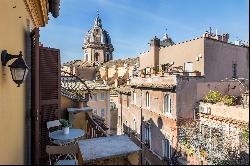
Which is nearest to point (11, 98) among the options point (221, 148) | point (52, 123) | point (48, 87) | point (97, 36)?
point (52, 123)

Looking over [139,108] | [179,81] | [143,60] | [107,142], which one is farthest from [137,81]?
[107,142]

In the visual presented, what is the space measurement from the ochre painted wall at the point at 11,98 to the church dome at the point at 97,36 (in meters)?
68.4

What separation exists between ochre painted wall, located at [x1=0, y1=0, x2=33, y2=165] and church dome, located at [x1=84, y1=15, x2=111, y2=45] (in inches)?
2692

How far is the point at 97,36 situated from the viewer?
74188mm

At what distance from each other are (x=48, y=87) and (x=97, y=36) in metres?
68.4

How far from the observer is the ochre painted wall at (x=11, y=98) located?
12.9 feet

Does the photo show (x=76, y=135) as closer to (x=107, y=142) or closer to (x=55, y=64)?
(x=55, y=64)

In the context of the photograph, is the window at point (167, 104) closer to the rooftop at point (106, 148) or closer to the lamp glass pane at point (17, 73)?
the lamp glass pane at point (17, 73)

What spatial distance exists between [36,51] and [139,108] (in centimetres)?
1704

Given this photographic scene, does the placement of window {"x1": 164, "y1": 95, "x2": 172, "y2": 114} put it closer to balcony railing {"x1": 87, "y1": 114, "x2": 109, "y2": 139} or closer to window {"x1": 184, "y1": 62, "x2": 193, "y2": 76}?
window {"x1": 184, "y1": 62, "x2": 193, "y2": 76}

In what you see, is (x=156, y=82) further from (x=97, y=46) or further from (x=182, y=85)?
(x=97, y=46)

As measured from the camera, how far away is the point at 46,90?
23.8ft

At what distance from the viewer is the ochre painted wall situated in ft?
12.9

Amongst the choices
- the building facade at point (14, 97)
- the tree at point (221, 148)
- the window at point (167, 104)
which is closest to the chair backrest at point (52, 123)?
the building facade at point (14, 97)
